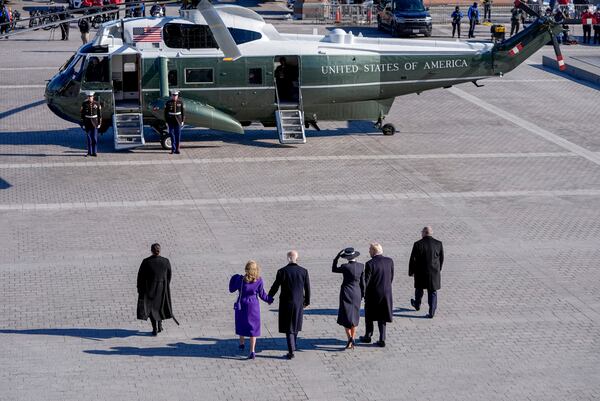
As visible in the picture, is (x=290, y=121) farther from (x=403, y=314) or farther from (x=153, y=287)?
(x=153, y=287)

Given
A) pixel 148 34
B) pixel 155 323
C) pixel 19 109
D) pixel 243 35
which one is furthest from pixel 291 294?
pixel 19 109

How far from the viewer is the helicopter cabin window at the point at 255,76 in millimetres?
26156

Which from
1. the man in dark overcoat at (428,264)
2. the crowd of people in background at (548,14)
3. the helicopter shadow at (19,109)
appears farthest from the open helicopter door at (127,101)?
the crowd of people in background at (548,14)

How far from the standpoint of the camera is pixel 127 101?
2642 cm

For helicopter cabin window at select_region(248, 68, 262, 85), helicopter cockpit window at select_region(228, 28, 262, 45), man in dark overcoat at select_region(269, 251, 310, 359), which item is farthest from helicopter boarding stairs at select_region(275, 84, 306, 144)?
man in dark overcoat at select_region(269, 251, 310, 359)

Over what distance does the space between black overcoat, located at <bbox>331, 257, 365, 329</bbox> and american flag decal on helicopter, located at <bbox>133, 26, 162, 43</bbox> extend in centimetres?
1258

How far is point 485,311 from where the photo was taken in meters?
16.4

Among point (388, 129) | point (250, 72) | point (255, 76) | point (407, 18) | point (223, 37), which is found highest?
point (223, 37)

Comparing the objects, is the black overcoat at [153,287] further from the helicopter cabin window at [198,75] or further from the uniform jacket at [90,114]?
the helicopter cabin window at [198,75]

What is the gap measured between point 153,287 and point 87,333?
3.92 ft

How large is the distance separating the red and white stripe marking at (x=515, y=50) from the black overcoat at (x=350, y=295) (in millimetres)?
14046

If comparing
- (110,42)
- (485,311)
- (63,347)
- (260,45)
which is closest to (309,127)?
(260,45)

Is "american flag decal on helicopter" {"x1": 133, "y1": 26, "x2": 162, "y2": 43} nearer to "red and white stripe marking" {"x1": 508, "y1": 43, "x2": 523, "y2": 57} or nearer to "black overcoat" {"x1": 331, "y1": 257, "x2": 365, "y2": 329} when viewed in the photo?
"red and white stripe marking" {"x1": 508, "y1": 43, "x2": 523, "y2": 57}

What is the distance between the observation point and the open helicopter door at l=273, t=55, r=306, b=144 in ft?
86.3
